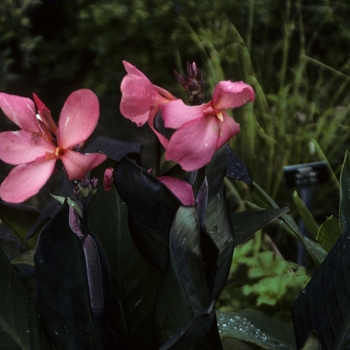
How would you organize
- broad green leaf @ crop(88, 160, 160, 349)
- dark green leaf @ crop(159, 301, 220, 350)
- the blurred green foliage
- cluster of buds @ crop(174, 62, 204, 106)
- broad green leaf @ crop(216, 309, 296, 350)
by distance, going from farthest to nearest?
1. the blurred green foliage
2. broad green leaf @ crop(216, 309, 296, 350)
3. broad green leaf @ crop(88, 160, 160, 349)
4. cluster of buds @ crop(174, 62, 204, 106)
5. dark green leaf @ crop(159, 301, 220, 350)

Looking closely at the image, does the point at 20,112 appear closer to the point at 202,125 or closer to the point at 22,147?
the point at 22,147

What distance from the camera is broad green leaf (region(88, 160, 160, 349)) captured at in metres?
0.62

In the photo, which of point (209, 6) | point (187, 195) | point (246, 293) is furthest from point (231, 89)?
point (209, 6)

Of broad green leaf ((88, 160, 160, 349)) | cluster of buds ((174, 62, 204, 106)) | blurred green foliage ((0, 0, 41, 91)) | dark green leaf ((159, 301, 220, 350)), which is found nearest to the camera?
dark green leaf ((159, 301, 220, 350))

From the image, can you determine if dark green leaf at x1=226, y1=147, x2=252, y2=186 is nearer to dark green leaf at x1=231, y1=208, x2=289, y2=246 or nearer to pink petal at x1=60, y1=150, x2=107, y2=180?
dark green leaf at x1=231, y1=208, x2=289, y2=246

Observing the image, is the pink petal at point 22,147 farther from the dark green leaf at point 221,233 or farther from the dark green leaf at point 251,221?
the dark green leaf at point 251,221

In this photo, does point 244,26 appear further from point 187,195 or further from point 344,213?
point 187,195

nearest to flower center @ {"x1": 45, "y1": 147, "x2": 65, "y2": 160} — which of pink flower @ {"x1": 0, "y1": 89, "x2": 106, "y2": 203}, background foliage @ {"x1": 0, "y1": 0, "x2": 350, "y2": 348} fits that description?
pink flower @ {"x1": 0, "y1": 89, "x2": 106, "y2": 203}

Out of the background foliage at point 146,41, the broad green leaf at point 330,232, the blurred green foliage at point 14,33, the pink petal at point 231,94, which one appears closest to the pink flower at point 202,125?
the pink petal at point 231,94

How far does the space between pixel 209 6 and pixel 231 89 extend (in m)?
2.88

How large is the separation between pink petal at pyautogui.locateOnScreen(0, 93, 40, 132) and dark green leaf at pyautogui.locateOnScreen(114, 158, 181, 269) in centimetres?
10

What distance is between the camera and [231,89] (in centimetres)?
45

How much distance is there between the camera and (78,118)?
469mm

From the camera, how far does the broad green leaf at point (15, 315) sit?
20.7 inches
